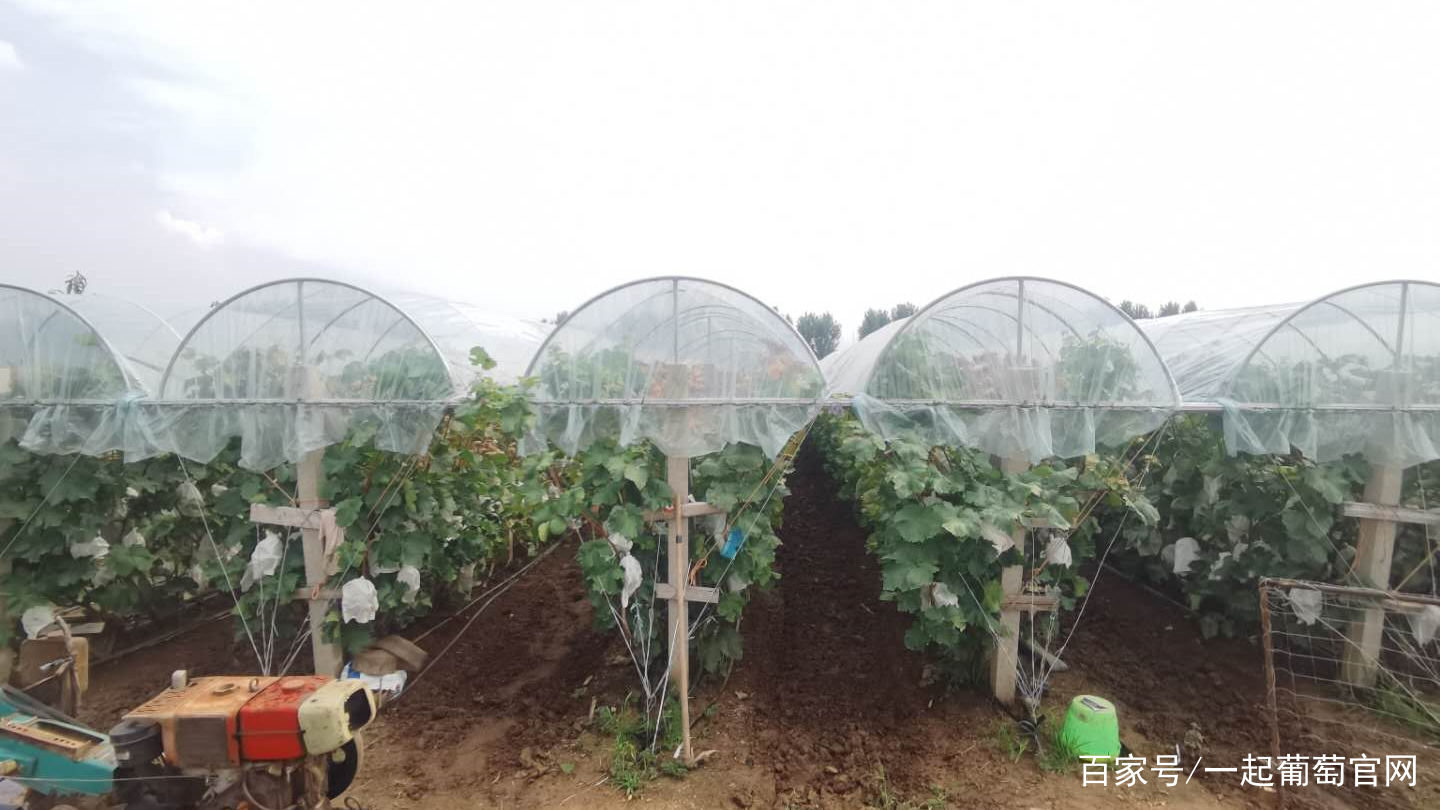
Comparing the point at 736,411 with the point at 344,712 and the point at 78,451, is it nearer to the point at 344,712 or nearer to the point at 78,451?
the point at 344,712

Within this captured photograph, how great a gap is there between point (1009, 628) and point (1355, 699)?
2.60 m

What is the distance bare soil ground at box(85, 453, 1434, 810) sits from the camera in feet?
12.1

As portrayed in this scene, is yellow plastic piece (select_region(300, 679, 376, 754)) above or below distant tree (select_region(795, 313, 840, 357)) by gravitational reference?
below

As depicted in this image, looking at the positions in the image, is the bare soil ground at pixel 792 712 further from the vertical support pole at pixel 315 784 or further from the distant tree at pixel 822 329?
the distant tree at pixel 822 329

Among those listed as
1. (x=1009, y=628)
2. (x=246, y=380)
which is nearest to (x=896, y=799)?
(x=1009, y=628)

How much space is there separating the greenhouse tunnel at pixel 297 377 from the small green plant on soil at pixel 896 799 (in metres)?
3.55

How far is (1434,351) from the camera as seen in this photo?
4199mm

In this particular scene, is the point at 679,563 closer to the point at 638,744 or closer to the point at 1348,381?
the point at 638,744

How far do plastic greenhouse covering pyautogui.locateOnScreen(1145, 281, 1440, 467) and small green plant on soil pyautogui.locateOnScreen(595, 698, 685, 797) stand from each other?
4.27 meters

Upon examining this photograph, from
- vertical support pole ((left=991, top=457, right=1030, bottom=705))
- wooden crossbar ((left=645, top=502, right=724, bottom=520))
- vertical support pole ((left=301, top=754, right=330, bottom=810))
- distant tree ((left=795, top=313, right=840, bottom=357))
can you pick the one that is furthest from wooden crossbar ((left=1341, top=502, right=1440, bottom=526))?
distant tree ((left=795, top=313, right=840, bottom=357))

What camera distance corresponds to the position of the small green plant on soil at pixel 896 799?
3.52 m

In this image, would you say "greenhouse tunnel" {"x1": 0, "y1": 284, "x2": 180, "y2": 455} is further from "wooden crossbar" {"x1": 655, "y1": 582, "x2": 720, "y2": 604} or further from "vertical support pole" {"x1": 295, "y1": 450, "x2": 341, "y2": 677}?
"wooden crossbar" {"x1": 655, "y1": 582, "x2": 720, "y2": 604}

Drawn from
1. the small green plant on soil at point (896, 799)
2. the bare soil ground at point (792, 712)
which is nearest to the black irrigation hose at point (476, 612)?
the bare soil ground at point (792, 712)

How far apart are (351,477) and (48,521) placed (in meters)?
2.17
